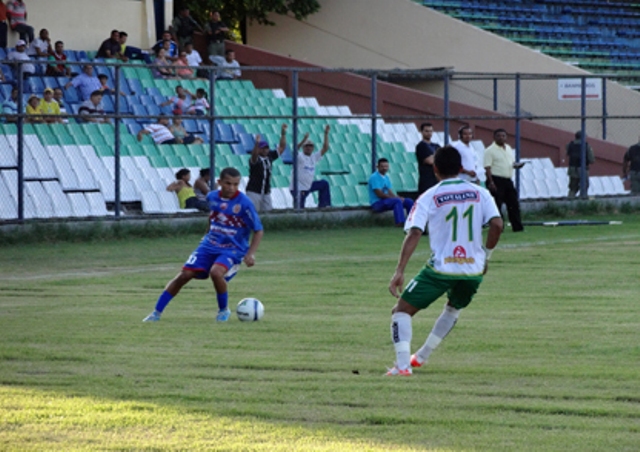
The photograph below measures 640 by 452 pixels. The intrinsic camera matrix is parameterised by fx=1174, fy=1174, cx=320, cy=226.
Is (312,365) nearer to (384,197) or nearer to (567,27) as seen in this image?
(384,197)

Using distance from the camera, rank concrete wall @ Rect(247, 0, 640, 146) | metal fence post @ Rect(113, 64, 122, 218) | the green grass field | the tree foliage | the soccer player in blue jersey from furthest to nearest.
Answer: the tree foliage, concrete wall @ Rect(247, 0, 640, 146), metal fence post @ Rect(113, 64, 122, 218), the soccer player in blue jersey, the green grass field

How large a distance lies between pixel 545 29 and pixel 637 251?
2107 centimetres

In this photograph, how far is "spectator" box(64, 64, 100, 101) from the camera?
21828mm

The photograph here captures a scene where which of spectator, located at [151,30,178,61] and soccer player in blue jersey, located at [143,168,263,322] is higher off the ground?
spectator, located at [151,30,178,61]

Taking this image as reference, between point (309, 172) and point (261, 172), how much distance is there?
1.75 m

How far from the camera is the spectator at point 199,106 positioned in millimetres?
22891

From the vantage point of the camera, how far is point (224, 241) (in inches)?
446

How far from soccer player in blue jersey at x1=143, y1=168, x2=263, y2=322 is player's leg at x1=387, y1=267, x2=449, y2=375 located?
3358mm

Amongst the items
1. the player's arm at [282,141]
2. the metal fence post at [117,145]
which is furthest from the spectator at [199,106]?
the metal fence post at [117,145]

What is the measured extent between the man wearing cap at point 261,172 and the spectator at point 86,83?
3383 mm

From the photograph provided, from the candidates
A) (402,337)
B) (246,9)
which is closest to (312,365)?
(402,337)

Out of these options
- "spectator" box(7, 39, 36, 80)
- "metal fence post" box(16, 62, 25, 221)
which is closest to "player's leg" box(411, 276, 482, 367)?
"metal fence post" box(16, 62, 25, 221)

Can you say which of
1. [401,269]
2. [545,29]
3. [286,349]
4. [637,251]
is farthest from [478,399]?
[545,29]

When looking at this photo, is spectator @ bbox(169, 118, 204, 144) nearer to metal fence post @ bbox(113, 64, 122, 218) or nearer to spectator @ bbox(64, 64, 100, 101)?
spectator @ bbox(64, 64, 100, 101)
